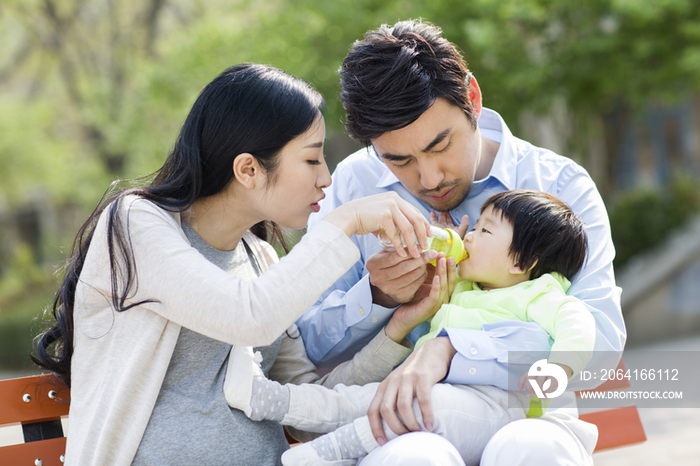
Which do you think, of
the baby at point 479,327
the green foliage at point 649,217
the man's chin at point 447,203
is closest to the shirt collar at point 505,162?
the man's chin at point 447,203

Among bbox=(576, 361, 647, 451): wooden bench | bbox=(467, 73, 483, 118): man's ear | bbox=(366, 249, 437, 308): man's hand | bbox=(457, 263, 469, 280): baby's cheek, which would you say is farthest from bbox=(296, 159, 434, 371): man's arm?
bbox=(576, 361, 647, 451): wooden bench

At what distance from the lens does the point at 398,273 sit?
226cm

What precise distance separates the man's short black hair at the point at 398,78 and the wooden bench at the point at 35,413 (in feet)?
4.81

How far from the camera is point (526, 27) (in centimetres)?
748

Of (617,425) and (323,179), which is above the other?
(323,179)

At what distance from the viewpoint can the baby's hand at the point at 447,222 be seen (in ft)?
8.39

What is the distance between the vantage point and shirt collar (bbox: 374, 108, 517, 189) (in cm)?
265

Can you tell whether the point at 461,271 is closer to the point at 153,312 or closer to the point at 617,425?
the point at 617,425

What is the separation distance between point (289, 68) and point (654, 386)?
485 cm

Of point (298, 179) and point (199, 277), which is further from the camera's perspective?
point (298, 179)

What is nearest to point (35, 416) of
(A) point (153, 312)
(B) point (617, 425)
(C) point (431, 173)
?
(A) point (153, 312)

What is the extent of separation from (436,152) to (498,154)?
324mm

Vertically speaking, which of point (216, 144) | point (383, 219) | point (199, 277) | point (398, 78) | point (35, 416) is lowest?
point (35, 416)

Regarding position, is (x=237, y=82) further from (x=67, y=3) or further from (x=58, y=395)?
(x=67, y=3)
